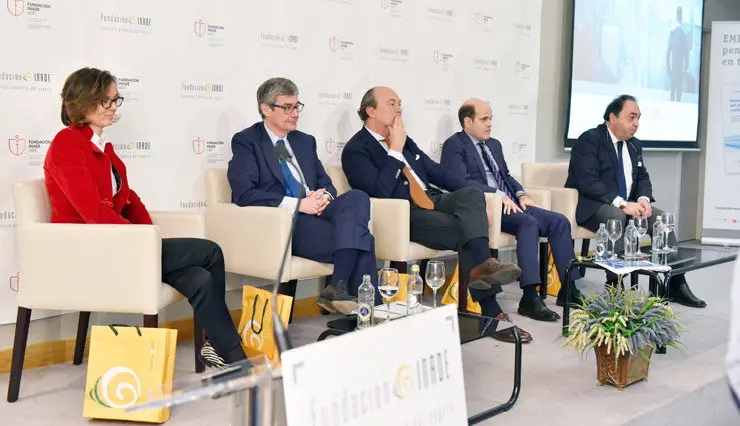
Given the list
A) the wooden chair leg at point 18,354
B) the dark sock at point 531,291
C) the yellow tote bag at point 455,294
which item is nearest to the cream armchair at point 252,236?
the yellow tote bag at point 455,294

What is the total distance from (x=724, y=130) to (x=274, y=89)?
528 centimetres

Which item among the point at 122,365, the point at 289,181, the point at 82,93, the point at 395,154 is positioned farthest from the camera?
the point at 395,154

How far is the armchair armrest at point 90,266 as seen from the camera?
10.1 feet

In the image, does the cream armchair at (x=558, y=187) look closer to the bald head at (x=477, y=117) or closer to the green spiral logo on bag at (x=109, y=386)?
the bald head at (x=477, y=117)

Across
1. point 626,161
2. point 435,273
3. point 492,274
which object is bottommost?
point 492,274

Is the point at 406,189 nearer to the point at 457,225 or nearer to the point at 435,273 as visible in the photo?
the point at 457,225

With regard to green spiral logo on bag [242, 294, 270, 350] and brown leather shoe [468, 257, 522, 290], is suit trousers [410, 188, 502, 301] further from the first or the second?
green spiral logo on bag [242, 294, 270, 350]

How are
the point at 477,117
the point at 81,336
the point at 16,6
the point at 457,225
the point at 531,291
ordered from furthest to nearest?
1. the point at 477,117
2. the point at 531,291
3. the point at 457,225
4. the point at 81,336
5. the point at 16,6

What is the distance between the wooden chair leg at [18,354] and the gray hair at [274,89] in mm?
1539

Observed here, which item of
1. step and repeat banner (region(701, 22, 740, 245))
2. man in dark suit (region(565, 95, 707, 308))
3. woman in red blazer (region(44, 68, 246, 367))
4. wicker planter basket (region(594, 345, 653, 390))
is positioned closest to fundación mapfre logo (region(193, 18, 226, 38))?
woman in red blazer (region(44, 68, 246, 367))

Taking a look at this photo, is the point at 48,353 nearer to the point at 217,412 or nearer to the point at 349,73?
the point at 217,412

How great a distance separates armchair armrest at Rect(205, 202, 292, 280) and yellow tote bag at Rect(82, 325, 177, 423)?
0.93 metres

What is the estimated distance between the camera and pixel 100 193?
130 inches

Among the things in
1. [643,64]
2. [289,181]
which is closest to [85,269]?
[289,181]
